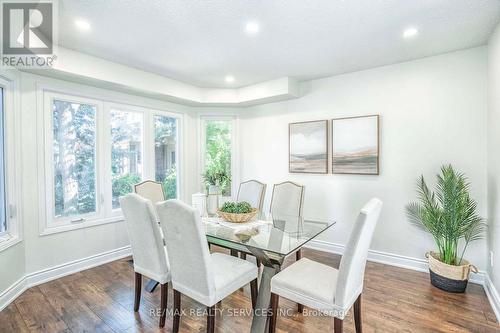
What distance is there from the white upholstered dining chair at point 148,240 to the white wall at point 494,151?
2899 mm

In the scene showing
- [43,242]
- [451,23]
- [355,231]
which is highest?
[451,23]

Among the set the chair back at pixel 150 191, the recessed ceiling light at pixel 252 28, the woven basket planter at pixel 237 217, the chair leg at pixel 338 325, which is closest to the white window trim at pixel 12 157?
the chair back at pixel 150 191

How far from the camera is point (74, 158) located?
10.3 ft

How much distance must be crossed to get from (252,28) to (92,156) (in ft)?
8.52

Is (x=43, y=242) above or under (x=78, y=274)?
above

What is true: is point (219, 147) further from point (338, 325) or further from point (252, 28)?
point (338, 325)

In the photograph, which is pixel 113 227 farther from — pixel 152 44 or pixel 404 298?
pixel 404 298

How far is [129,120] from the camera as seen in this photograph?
12.1 ft

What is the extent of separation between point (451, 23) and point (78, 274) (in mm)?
4716

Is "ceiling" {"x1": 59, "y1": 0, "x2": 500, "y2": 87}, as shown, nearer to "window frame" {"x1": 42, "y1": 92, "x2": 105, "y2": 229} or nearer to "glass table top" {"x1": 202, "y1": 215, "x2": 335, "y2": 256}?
"window frame" {"x1": 42, "y1": 92, "x2": 105, "y2": 229}

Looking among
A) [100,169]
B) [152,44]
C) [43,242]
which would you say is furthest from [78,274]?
[152,44]

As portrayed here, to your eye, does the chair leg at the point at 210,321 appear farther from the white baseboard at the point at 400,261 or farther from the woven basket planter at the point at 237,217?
the white baseboard at the point at 400,261

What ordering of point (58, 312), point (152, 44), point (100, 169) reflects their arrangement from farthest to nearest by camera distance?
1. point (100, 169)
2. point (152, 44)
3. point (58, 312)

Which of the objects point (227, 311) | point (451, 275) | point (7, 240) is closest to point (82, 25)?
point (7, 240)
